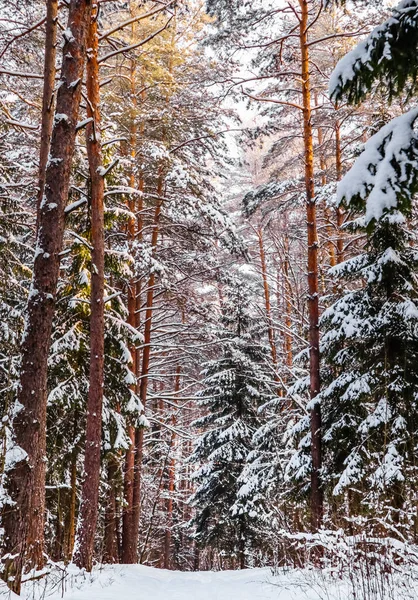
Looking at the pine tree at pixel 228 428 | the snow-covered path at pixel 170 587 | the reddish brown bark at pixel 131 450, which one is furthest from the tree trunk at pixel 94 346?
the pine tree at pixel 228 428

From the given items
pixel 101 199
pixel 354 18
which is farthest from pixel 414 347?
pixel 354 18

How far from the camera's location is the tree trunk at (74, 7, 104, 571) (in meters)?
6.73

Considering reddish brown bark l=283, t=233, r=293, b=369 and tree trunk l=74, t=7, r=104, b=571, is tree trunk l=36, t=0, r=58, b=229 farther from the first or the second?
reddish brown bark l=283, t=233, r=293, b=369

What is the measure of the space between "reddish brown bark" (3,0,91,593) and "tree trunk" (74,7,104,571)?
1.33 meters

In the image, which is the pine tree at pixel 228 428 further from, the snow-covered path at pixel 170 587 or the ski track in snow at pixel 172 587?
the ski track in snow at pixel 172 587

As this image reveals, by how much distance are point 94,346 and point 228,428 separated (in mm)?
8114

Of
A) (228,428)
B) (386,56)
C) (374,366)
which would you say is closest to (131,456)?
(228,428)

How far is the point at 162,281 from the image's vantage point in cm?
1146

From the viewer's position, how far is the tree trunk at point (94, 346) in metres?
6.73

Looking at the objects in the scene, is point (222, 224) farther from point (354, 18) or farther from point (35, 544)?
point (35, 544)

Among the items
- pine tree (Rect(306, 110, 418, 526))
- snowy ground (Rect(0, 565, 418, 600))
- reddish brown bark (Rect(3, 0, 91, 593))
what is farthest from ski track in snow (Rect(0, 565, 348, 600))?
pine tree (Rect(306, 110, 418, 526))

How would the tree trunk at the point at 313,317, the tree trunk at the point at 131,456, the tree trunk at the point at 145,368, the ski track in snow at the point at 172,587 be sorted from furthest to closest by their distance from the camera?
the tree trunk at the point at 145,368 → the tree trunk at the point at 131,456 → the tree trunk at the point at 313,317 → the ski track in snow at the point at 172,587

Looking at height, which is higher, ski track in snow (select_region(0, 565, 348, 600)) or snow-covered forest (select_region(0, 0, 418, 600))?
snow-covered forest (select_region(0, 0, 418, 600))

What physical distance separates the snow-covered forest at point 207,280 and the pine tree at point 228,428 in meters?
0.08
